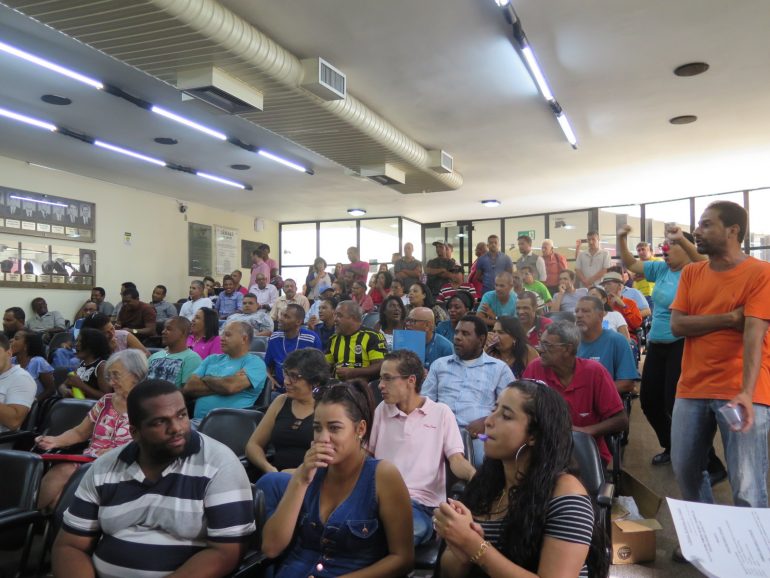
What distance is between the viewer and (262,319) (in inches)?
277

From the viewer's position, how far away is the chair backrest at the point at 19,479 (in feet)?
7.52

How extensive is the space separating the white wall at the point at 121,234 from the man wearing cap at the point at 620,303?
28.2ft

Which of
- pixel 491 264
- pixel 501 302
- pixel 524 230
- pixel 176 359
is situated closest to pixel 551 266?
pixel 491 264

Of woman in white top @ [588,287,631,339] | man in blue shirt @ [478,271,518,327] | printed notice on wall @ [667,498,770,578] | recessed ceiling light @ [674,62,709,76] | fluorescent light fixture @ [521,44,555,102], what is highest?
recessed ceiling light @ [674,62,709,76]

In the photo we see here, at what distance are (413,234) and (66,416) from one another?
1259cm

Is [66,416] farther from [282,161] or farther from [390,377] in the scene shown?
[282,161]

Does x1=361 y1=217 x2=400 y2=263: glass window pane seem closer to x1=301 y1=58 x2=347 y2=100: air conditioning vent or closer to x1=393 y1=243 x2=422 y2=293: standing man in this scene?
x1=393 y1=243 x2=422 y2=293: standing man

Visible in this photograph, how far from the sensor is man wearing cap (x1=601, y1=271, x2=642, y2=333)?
5.65 metres

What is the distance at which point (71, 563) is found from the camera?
1719 millimetres

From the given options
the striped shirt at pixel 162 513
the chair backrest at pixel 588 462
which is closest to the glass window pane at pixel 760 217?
the chair backrest at pixel 588 462

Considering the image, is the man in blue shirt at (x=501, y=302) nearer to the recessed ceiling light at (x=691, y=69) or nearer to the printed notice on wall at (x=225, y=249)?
the recessed ceiling light at (x=691, y=69)

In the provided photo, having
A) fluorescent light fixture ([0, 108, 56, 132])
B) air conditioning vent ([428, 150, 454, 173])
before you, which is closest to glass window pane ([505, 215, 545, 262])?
air conditioning vent ([428, 150, 454, 173])

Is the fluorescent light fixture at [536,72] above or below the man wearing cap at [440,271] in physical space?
above

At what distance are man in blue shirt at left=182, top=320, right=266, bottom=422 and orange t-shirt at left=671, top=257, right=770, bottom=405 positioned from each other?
255 cm
